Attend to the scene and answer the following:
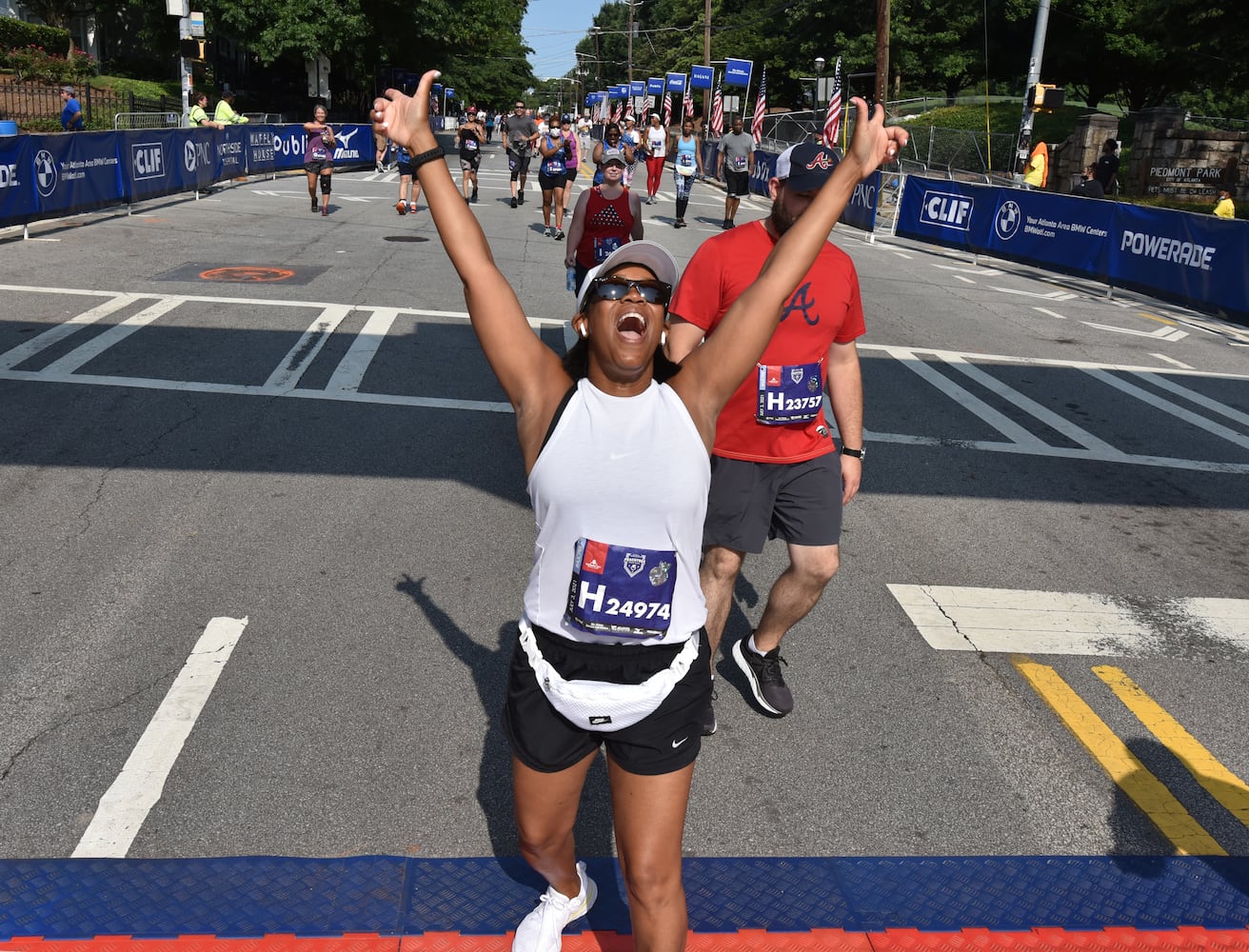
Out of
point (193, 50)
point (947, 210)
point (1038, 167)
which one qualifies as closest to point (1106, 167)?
point (1038, 167)

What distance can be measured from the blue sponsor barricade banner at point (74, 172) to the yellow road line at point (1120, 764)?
16027 millimetres

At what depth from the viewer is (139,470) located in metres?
7.28

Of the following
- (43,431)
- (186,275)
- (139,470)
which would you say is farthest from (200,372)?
(186,275)

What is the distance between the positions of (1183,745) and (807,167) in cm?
282

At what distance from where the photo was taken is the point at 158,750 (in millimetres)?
4160

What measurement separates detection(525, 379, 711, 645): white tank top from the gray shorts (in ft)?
5.28

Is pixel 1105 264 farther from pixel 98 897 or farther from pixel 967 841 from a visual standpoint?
pixel 98 897

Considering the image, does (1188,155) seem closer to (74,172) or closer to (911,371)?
(911,371)

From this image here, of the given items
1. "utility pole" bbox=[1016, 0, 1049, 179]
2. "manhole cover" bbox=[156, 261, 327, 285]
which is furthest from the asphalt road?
"utility pole" bbox=[1016, 0, 1049, 179]

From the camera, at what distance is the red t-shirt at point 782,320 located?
13.6 feet

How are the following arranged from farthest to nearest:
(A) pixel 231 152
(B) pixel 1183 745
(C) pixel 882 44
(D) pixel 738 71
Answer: (D) pixel 738 71 < (C) pixel 882 44 < (A) pixel 231 152 < (B) pixel 1183 745

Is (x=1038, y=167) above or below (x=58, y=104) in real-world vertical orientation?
below

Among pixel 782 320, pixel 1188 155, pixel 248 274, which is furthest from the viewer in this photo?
pixel 1188 155

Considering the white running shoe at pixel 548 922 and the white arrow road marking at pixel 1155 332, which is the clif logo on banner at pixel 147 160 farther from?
the white running shoe at pixel 548 922
